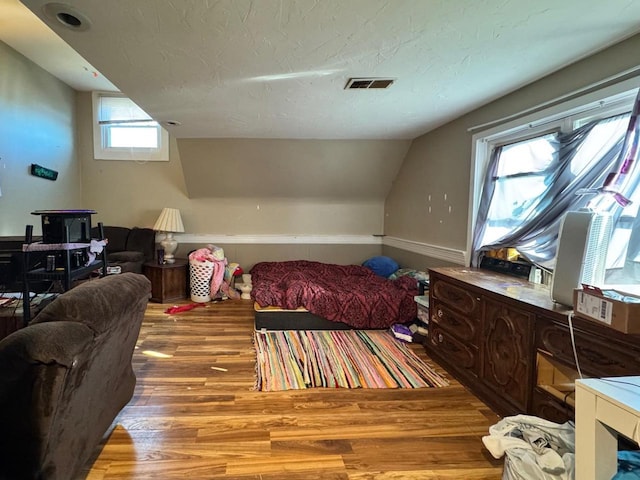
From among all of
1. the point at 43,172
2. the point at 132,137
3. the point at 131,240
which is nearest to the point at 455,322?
the point at 131,240

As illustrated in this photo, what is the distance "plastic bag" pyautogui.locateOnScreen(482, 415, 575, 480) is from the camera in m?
1.28

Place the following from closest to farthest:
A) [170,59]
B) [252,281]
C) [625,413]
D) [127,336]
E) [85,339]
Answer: [625,413], [85,339], [127,336], [170,59], [252,281]

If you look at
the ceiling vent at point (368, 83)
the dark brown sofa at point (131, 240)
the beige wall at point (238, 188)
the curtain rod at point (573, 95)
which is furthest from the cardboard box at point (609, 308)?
the dark brown sofa at point (131, 240)

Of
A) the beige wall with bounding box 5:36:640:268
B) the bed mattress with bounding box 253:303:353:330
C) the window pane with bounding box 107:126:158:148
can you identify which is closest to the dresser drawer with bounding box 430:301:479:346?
the beige wall with bounding box 5:36:640:268

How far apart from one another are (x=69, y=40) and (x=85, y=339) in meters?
1.67

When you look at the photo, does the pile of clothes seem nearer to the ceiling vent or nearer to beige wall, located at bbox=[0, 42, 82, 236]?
beige wall, located at bbox=[0, 42, 82, 236]

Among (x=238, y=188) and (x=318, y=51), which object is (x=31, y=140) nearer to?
(x=238, y=188)

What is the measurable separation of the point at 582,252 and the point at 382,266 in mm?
3075

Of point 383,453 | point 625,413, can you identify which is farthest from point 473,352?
point 625,413

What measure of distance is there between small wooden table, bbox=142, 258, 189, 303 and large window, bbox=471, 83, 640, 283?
11.6ft

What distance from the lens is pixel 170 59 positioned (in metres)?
2.03

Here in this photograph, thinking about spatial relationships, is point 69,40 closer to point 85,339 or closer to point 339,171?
point 85,339

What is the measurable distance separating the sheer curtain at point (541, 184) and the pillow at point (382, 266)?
172cm

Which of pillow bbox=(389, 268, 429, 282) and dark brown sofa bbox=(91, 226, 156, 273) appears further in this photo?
dark brown sofa bbox=(91, 226, 156, 273)
